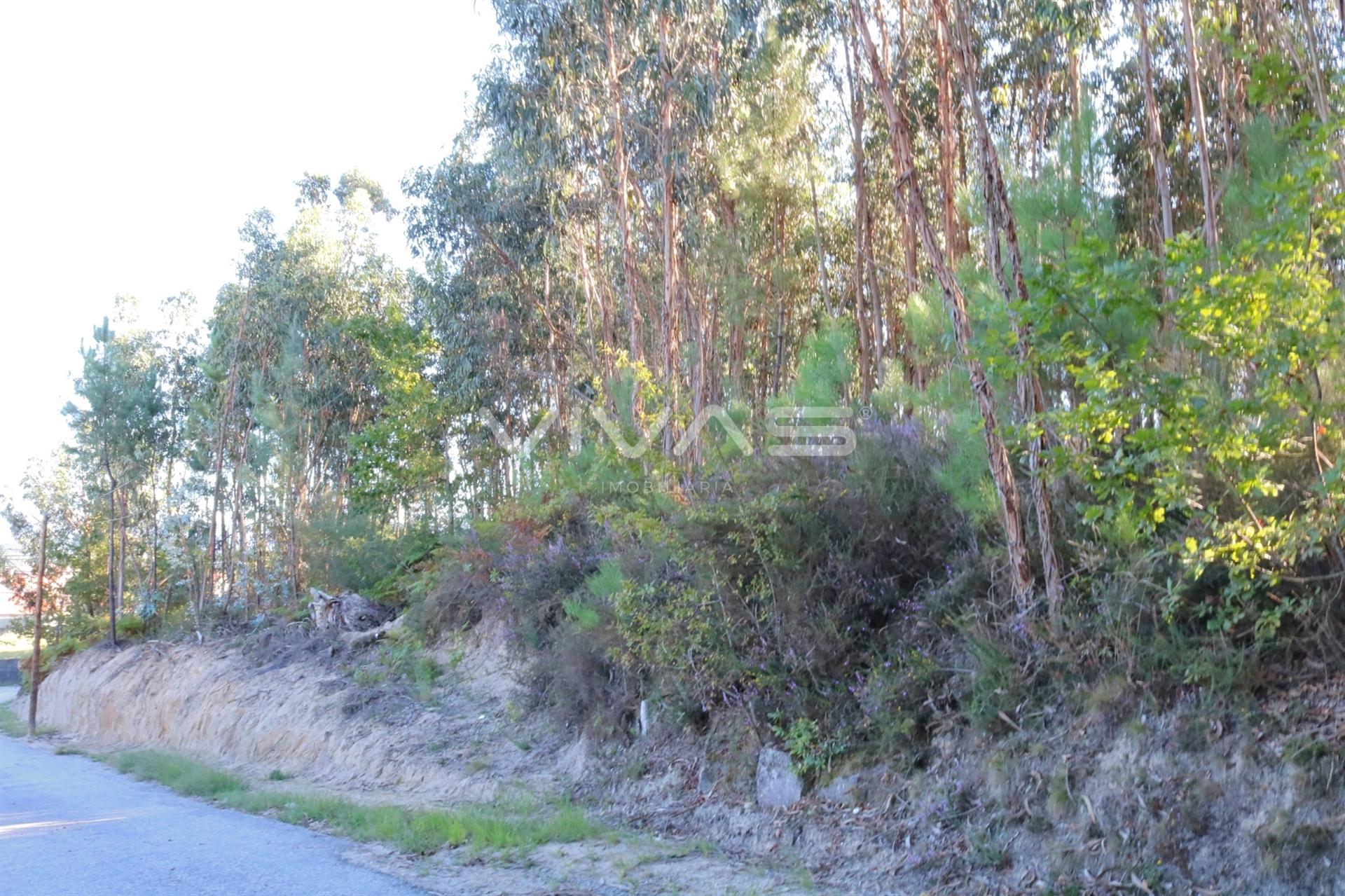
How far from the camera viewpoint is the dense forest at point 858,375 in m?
6.73

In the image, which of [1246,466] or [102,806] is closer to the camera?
[1246,466]

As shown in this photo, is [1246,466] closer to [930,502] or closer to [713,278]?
[930,502]

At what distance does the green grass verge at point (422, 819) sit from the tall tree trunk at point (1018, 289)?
14.8 feet

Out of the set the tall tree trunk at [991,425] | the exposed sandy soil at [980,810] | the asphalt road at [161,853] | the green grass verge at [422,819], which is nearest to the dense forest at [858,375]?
the tall tree trunk at [991,425]

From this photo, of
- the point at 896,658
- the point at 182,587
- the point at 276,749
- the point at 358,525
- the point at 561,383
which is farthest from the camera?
the point at 182,587

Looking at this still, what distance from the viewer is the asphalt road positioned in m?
7.54

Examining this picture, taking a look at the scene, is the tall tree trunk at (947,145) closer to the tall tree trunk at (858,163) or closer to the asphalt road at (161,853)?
the tall tree trunk at (858,163)

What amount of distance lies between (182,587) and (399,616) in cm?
1655

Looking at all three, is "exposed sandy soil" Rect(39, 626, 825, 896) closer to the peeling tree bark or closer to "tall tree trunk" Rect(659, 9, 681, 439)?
the peeling tree bark

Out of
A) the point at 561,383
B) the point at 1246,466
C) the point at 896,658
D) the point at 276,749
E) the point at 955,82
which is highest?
the point at 955,82

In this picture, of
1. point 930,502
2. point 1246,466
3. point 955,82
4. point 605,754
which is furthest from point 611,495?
point 1246,466

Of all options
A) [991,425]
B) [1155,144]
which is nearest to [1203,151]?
[1155,144]

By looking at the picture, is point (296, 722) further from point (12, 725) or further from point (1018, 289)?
point (12, 725)

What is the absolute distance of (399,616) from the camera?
20.5 metres
